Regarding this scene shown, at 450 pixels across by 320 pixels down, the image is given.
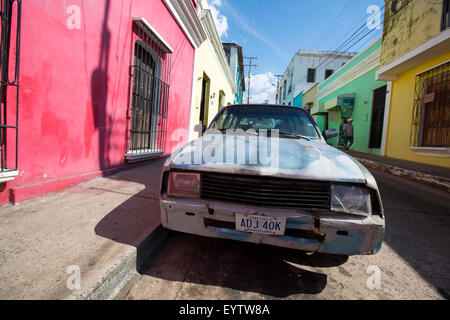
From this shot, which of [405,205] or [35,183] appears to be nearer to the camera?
[35,183]

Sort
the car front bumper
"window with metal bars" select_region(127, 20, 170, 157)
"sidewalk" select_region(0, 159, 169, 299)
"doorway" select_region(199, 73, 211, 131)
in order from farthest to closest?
"doorway" select_region(199, 73, 211, 131)
"window with metal bars" select_region(127, 20, 170, 157)
the car front bumper
"sidewalk" select_region(0, 159, 169, 299)

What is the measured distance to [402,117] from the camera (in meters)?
8.02

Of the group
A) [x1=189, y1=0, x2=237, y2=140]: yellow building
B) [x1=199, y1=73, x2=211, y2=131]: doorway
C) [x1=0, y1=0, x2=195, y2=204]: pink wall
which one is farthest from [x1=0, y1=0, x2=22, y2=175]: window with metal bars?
[x1=199, y1=73, x2=211, y2=131]: doorway

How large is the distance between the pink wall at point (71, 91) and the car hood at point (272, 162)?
161 centimetres

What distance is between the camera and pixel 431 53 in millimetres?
6348

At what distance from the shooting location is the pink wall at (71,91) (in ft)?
7.27

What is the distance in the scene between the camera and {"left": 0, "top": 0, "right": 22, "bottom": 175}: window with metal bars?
198cm

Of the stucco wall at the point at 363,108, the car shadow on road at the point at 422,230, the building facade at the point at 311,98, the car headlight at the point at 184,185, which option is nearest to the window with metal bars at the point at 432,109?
the stucco wall at the point at 363,108

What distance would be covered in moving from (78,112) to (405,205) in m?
4.68

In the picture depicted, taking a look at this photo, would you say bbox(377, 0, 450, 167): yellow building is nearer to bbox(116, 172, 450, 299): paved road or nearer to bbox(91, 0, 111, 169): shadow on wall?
bbox(116, 172, 450, 299): paved road

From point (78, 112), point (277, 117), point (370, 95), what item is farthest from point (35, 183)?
point (370, 95)

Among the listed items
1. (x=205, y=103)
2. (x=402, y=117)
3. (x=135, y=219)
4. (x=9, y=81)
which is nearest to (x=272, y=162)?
(x=135, y=219)

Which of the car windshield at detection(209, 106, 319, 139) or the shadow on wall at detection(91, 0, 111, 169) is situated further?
the shadow on wall at detection(91, 0, 111, 169)
